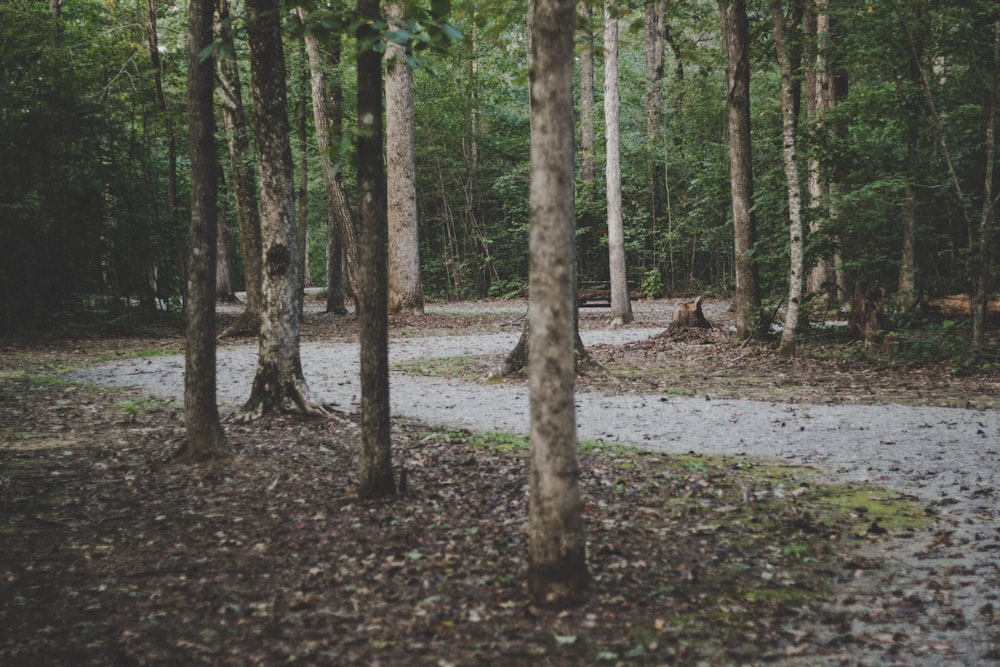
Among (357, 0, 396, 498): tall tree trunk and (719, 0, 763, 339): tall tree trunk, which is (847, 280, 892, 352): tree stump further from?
(357, 0, 396, 498): tall tree trunk

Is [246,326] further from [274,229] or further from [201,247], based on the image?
[201,247]

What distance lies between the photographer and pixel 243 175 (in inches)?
576

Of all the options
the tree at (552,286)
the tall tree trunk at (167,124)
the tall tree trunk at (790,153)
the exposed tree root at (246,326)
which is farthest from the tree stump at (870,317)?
the tall tree trunk at (167,124)

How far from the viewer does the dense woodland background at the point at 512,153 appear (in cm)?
1034

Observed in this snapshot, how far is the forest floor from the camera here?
125 inches

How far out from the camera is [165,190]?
17.6m

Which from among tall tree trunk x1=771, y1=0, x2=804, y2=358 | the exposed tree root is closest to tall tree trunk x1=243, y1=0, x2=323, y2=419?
tall tree trunk x1=771, y1=0, x2=804, y2=358

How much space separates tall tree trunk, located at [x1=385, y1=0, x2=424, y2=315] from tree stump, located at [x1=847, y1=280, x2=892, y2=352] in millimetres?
10872

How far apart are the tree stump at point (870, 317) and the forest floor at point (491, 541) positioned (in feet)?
7.92

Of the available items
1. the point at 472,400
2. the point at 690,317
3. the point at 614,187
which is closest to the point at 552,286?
the point at 472,400

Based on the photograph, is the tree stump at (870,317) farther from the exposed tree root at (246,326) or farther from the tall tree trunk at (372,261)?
the exposed tree root at (246,326)

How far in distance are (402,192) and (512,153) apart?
12425 millimetres

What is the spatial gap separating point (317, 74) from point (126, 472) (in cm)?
1288

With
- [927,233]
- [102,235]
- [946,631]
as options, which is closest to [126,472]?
[946,631]
